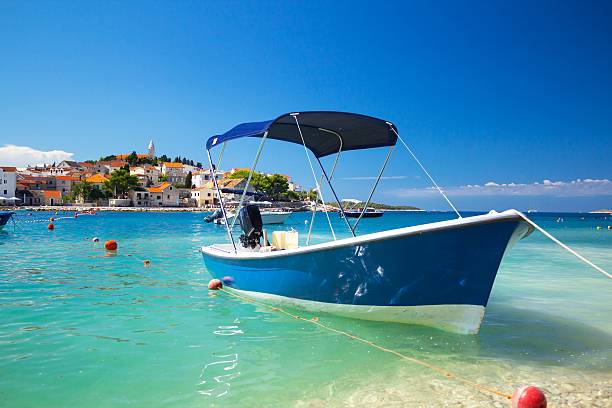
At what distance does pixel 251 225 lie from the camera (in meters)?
9.23

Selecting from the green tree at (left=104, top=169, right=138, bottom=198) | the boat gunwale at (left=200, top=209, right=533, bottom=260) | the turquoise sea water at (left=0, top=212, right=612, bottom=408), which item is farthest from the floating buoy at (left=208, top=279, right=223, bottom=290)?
the green tree at (left=104, top=169, right=138, bottom=198)

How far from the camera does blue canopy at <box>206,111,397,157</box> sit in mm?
7984

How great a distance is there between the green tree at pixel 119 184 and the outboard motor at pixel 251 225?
105 metres

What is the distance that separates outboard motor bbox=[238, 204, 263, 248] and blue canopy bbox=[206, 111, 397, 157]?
1.58 m

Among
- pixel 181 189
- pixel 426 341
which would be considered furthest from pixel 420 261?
pixel 181 189

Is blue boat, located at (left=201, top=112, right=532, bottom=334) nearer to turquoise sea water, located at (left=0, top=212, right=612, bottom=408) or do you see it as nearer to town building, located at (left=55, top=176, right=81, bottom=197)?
turquoise sea water, located at (left=0, top=212, right=612, bottom=408)

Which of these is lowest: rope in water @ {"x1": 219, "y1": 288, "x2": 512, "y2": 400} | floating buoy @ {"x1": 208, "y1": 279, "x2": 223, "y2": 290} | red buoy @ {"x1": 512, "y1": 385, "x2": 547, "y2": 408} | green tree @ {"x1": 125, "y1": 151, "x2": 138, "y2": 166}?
rope in water @ {"x1": 219, "y1": 288, "x2": 512, "y2": 400}

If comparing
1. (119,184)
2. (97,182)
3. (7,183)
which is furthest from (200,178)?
(7,183)

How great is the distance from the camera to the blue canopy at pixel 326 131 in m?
7.98

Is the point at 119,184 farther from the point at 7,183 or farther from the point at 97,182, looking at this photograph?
the point at 7,183

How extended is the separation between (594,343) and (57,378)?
703 cm

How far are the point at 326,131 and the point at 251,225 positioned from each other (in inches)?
103

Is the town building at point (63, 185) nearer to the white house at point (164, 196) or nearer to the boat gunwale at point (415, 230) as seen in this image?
the white house at point (164, 196)

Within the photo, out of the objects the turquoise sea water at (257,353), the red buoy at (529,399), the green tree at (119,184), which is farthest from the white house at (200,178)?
the red buoy at (529,399)
